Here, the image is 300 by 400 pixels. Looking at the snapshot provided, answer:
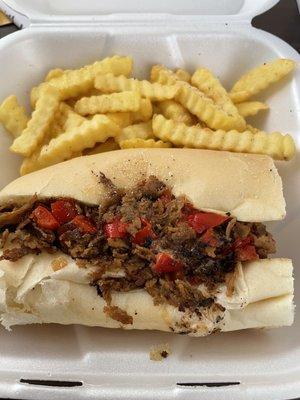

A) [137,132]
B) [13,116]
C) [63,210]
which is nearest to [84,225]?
[63,210]

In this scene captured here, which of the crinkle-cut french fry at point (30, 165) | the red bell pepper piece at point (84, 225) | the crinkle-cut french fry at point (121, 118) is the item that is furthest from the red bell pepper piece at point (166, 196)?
the crinkle-cut french fry at point (30, 165)

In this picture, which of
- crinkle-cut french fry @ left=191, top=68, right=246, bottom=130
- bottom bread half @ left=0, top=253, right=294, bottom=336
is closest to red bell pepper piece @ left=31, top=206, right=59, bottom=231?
bottom bread half @ left=0, top=253, right=294, bottom=336

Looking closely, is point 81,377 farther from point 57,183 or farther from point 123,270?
point 57,183

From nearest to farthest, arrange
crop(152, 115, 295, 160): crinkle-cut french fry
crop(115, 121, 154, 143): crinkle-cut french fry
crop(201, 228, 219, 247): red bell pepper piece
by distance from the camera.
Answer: crop(201, 228, 219, 247): red bell pepper piece
crop(152, 115, 295, 160): crinkle-cut french fry
crop(115, 121, 154, 143): crinkle-cut french fry

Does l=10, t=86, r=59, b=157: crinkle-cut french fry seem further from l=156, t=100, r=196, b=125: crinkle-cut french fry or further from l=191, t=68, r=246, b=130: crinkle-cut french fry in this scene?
l=191, t=68, r=246, b=130: crinkle-cut french fry

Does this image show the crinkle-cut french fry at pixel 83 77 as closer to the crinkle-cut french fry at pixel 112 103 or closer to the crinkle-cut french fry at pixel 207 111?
the crinkle-cut french fry at pixel 112 103

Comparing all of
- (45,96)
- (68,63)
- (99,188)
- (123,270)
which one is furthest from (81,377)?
(68,63)

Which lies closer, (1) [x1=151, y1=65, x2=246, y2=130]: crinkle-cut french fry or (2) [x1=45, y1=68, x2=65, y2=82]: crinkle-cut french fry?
(1) [x1=151, y1=65, x2=246, y2=130]: crinkle-cut french fry
